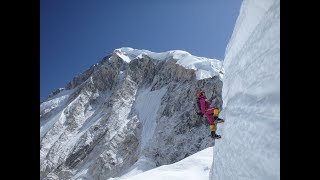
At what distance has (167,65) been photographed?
60.3 metres

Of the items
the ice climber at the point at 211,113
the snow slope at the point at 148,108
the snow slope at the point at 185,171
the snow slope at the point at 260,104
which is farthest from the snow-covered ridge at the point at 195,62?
the snow slope at the point at 260,104

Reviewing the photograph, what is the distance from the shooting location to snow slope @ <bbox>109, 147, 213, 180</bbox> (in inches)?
531

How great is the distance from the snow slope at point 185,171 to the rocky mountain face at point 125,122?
24.7 metres

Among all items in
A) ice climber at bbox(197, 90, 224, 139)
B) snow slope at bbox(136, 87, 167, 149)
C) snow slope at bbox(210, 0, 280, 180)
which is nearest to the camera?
snow slope at bbox(210, 0, 280, 180)

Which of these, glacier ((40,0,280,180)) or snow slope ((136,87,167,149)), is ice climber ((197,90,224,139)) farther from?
snow slope ((136,87,167,149))

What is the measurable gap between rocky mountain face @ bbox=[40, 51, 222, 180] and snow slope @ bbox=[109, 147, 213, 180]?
24671 mm

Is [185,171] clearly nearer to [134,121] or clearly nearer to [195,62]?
[134,121]

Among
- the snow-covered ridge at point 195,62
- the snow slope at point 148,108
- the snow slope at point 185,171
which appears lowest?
the snow slope at point 185,171

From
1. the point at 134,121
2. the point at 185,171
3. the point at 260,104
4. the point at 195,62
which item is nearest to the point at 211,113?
the point at 185,171

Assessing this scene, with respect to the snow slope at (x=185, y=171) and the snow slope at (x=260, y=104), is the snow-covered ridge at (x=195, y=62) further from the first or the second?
the snow slope at (x=260, y=104)

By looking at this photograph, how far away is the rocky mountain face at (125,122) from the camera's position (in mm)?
44844

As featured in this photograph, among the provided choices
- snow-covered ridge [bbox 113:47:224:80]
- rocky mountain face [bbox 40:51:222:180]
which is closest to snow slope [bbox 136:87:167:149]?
rocky mountain face [bbox 40:51:222:180]
